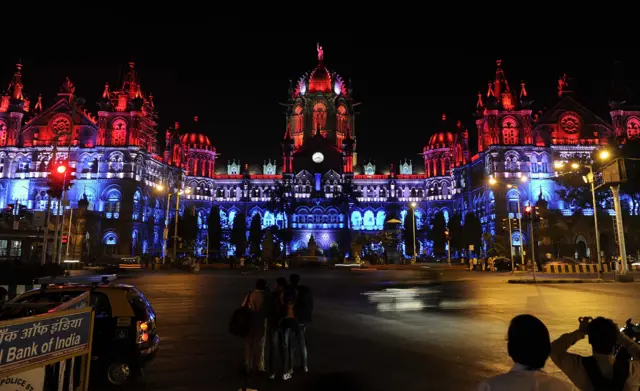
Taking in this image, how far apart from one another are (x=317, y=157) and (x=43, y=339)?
86700 millimetres

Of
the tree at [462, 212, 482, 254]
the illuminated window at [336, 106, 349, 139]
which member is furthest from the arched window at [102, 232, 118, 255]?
the tree at [462, 212, 482, 254]

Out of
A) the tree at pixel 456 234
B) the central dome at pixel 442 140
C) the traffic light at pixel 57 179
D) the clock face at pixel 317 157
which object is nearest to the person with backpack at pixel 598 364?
the traffic light at pixel 57 179

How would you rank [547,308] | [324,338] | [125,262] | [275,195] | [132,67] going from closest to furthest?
[324,338]
[547,308]
[125,262]
[132,67]
[275,195]

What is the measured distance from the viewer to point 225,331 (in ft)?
41.1

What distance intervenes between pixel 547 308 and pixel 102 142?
74.0 m

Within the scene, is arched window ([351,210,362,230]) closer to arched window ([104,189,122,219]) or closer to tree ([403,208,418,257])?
tree ([403,208,418,257])

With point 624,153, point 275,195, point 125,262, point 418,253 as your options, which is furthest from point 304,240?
point 624,153

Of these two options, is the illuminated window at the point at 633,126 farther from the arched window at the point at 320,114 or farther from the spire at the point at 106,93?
the spire at the point at 106,93

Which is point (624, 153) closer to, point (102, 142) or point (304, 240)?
point (304, 240)

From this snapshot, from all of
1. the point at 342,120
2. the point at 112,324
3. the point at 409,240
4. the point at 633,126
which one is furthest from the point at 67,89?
the point at 633,126

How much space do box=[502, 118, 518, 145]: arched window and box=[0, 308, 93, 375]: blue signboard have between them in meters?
77.0

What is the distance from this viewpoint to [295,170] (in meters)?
90.8

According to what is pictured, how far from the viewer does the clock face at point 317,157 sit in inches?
3561

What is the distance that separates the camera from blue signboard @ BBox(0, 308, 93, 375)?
414cm
